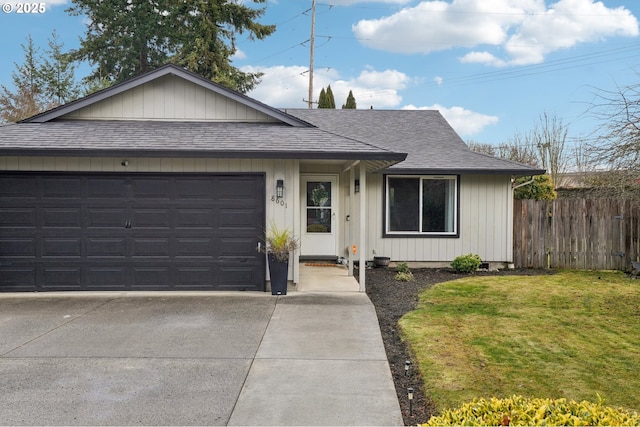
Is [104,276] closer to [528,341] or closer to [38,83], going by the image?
[528,341]

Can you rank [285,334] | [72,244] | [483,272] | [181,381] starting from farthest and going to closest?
1. [483,272]
2. [72,244]
3. [285,334]
4. [181,381]

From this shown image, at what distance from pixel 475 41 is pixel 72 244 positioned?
68.7 feet

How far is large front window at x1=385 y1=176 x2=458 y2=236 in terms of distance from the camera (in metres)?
12.2

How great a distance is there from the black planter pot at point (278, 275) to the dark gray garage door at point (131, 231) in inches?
15.4

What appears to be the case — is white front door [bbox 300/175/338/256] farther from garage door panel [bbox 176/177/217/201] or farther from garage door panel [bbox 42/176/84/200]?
garage door panel [bbox 42/176/84/200]

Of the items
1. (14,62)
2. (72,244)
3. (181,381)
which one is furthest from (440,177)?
(14,62)

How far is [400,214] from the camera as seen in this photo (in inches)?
482

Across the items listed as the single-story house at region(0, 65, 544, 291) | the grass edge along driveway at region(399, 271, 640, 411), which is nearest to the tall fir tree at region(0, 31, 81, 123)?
the single-story house at region(0, 65, 544, 291)

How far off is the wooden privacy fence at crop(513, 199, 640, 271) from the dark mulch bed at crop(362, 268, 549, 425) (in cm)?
70

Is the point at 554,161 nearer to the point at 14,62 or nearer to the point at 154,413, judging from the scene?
the point at 154,413

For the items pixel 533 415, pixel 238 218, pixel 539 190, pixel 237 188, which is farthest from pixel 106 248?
pixel 539 190

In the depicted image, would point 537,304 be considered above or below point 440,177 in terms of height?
below

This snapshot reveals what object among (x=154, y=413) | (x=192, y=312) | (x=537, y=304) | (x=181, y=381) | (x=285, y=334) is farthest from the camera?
(x=537, y=304)

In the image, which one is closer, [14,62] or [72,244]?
[72,244]
